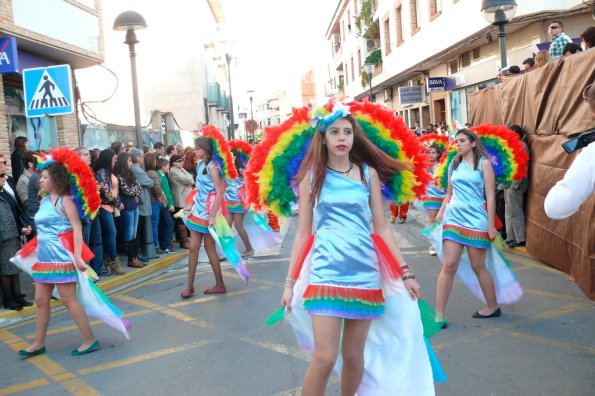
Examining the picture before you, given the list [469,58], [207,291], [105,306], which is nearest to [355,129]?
[105,306]

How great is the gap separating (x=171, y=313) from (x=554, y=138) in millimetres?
5092

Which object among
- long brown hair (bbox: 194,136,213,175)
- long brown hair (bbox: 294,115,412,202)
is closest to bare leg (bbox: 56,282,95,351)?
long brown hair (bbox: 194,136,213,175)

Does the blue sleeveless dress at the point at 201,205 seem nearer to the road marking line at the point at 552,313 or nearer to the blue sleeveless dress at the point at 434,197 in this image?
the blue sleeveless dress at the point at 434,197

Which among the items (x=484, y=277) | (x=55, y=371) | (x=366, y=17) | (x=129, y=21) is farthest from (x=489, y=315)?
(x=366, y=17)

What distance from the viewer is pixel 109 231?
8.60 m

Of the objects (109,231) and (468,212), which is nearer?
(468,212)

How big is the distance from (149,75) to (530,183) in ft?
94.7

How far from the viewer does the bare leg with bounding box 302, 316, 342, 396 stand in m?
2.93

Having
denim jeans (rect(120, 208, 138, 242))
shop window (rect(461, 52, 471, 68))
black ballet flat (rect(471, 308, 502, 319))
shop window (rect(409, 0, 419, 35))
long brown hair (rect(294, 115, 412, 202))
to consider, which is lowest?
black ballet flat (rect(471, 308, 502, 319))

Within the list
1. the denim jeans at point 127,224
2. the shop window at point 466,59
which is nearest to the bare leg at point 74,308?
the denim jeans at point 127,224

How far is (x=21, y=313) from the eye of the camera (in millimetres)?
6793

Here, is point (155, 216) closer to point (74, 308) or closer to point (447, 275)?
point (74, 308)

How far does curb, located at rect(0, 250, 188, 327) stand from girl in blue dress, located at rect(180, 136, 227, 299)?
5.02 ft

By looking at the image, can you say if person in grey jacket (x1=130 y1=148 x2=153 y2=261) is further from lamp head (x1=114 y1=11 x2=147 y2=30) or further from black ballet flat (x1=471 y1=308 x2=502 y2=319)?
black ballet flat (x1=471 y1=308 x2=502 y2=319)
